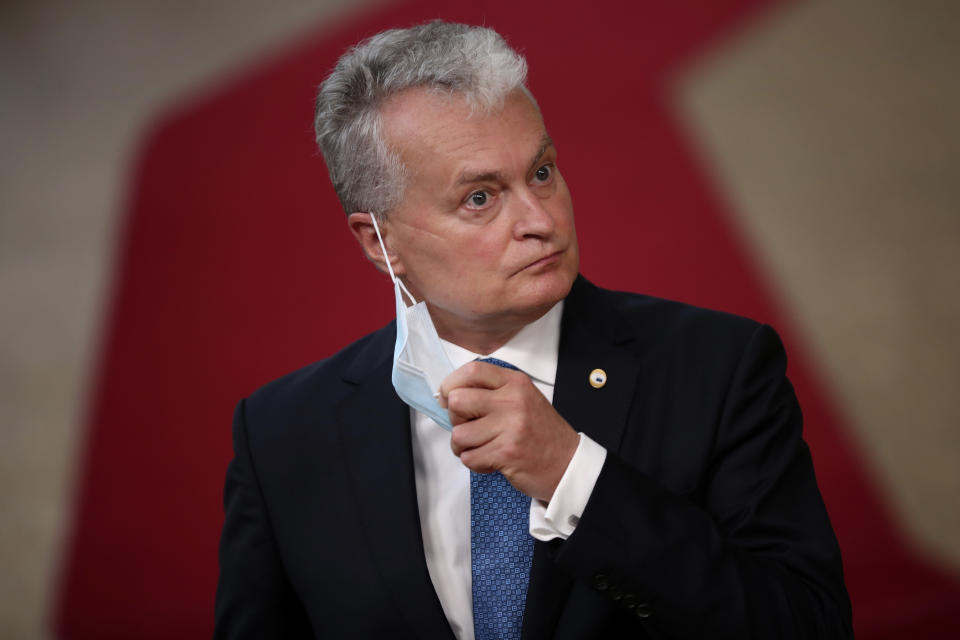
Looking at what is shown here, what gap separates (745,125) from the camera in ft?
12.4

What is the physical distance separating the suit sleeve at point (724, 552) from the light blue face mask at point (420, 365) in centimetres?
29

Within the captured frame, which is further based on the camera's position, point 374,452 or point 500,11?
point 500,11

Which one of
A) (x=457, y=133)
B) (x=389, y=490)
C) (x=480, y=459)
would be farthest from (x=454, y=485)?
(x=457, y=133)

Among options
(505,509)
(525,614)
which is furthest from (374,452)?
(525,614)

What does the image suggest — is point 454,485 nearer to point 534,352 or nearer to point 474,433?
point 534,352

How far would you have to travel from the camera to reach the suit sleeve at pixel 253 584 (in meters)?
1.78

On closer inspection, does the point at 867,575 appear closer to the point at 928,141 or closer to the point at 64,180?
the point at 928,141

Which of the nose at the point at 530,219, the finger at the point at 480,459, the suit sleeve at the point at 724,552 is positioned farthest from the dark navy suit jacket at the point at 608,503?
→ the nose at the point at 530,219

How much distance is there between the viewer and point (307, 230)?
3.64 meters

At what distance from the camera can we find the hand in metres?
1.35

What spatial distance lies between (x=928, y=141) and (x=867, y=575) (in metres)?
1.67

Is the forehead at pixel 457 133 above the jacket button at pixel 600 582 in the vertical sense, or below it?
above

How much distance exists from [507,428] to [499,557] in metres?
0.37

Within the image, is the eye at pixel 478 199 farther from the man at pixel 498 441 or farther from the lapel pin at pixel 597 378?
the lapel pin at pixel 597 378
